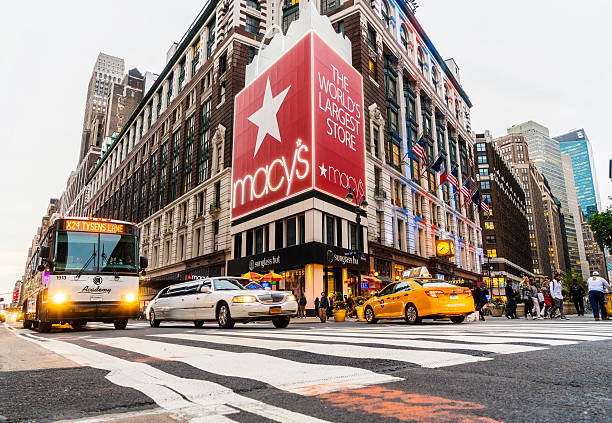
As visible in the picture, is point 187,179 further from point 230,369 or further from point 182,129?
point 230,369

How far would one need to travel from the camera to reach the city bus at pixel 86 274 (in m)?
12.8

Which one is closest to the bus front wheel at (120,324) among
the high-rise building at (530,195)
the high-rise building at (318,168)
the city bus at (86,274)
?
the city bus at (86,274)

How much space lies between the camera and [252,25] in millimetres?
44875

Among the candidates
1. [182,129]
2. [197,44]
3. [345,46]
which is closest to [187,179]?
[182,129]

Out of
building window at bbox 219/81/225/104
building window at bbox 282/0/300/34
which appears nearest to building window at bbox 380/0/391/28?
building window at bbox 282/0/300/34

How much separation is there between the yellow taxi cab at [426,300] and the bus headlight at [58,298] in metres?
10.8

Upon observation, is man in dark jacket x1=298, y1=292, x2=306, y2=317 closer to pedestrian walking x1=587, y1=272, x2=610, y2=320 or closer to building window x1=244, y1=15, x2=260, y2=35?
pedestrian walking x1=587, y1=272, x2=610, y2=320

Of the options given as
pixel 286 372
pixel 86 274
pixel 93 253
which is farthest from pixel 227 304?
pixel 286 372

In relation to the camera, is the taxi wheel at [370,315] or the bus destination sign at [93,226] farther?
the taxi wheel at [370,315]

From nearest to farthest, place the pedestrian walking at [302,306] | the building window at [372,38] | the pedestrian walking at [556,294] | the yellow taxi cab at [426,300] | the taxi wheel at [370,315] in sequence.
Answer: the yellow taxi cab at [426,300] → the taxi wheel at [370,315] → the pedestrian walking at [556,294] → the pedestrian walking at [302,306] → the building window at [372,38]

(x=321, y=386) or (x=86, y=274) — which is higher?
(x=86, y=274)

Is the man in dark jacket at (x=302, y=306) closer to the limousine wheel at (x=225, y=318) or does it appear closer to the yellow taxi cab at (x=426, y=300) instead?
the yellow taxi cab at (x=426, y=300)

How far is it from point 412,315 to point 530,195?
145708 mm

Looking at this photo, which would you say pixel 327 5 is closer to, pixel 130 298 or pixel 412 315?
pixel 412 315
